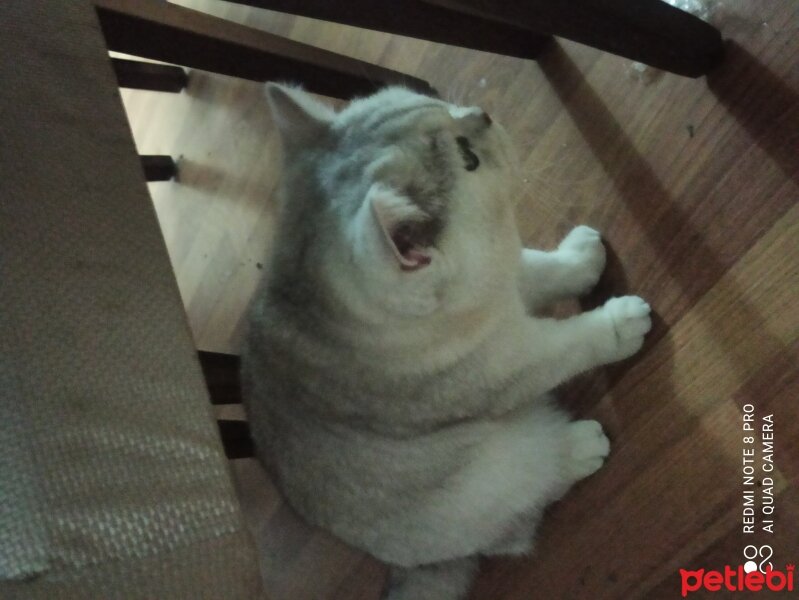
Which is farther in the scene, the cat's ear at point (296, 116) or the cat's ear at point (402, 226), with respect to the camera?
the cat's ear at point (296, 116)

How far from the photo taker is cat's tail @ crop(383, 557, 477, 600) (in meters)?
1.26

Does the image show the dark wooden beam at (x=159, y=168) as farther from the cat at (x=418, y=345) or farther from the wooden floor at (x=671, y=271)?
the cat at (x=418, y=345)

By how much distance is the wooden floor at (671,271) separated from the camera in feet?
3.61

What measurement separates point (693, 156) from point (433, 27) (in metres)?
0.55

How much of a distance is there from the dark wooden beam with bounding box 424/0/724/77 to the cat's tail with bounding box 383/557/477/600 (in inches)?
38.8

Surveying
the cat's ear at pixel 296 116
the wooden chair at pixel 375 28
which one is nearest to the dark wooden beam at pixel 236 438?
the wooden chair at pixel 375 28

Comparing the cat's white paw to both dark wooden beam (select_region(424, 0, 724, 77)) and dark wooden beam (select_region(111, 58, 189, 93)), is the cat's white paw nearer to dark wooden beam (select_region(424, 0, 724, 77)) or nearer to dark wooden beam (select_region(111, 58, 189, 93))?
dark wooden beam (select_region(424, 0, 724, 77))

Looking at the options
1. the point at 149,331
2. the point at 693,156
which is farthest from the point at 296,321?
the point at 693,156

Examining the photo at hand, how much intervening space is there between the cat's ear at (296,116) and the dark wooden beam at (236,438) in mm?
682

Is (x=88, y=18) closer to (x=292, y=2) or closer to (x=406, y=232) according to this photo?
(x=292, y=2)

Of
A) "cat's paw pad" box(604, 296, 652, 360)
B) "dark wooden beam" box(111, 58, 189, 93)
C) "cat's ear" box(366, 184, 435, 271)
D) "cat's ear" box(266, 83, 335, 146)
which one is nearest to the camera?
"cat's ear" box(366, 184, 435, 271)

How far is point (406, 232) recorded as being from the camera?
0.85 m

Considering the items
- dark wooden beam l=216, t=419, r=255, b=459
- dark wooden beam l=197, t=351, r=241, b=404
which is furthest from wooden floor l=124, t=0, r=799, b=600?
dark wooden beam l=197, t=351, r=241, b=404

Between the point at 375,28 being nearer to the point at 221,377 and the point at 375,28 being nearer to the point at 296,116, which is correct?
the point at 296,116
